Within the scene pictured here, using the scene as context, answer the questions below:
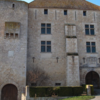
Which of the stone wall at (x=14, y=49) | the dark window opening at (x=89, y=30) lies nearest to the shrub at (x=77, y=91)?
the stone wall at (x=14, y=49)

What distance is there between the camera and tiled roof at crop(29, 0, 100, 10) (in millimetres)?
22109

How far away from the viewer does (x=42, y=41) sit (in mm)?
21156

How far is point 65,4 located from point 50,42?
6.03 metres

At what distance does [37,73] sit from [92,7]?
12262 mm

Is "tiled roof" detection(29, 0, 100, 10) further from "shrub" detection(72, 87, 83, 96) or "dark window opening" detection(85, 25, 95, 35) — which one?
"shrub" detection(72, 87, 83, 96)

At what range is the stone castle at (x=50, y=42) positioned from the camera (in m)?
18.7

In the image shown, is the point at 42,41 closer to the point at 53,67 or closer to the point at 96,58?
the point at 53,67

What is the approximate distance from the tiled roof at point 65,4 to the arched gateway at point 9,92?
36.1 feet

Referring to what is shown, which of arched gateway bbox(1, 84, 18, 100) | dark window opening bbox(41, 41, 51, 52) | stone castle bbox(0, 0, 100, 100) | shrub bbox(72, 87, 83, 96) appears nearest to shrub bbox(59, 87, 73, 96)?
shrub bbox(72, 87, 83, 96)

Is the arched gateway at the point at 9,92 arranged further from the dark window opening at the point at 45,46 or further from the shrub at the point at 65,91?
the dark window opening at the point at 45,46

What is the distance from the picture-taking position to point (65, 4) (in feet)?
74.2

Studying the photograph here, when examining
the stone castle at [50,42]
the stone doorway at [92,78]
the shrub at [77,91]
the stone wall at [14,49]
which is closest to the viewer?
the shrub at [77,91]

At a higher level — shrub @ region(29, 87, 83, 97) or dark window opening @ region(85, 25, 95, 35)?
dark window opening @ region(85, 25, 95, 35)

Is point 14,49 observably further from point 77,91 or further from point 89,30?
point 89,30
